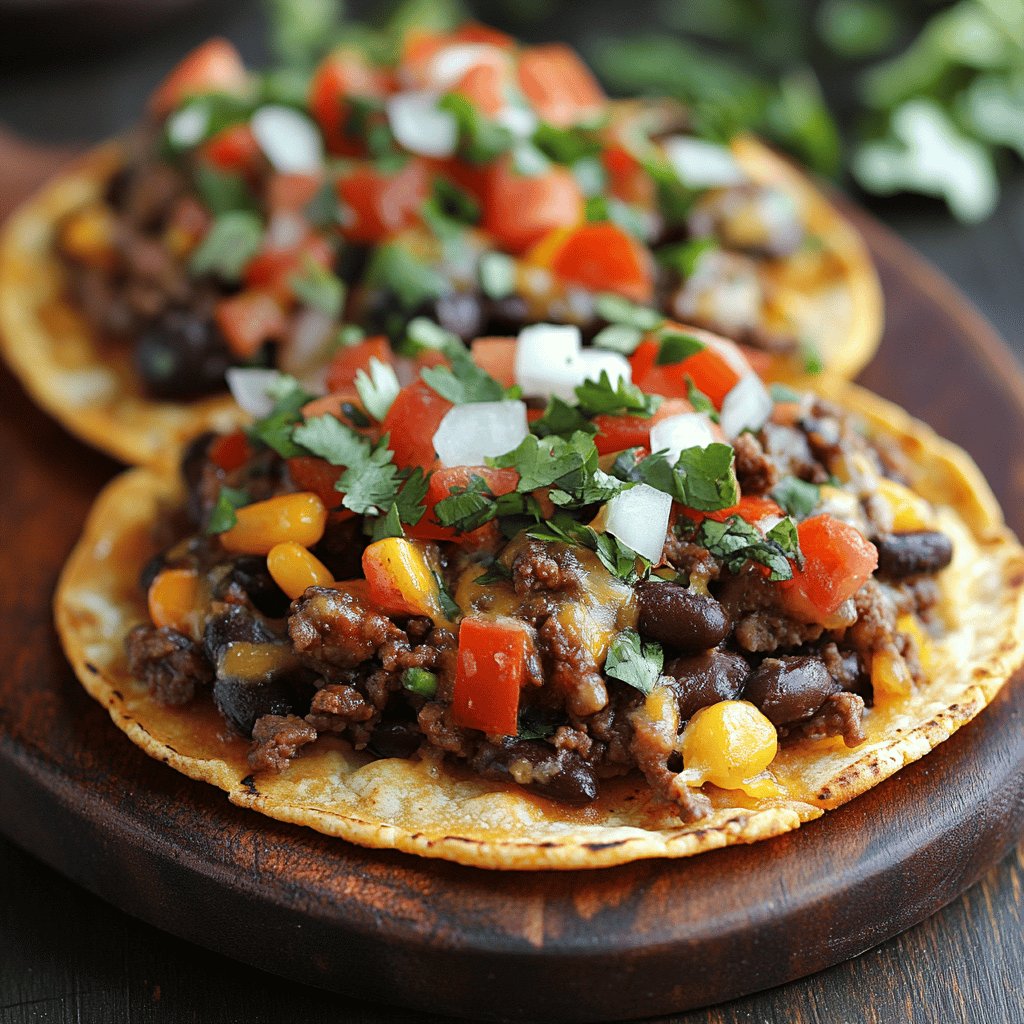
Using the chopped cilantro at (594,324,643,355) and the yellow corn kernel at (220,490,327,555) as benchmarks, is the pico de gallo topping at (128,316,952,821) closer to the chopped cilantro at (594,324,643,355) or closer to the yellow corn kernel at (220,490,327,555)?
the yellow corn kernel at (220,490,327,555)

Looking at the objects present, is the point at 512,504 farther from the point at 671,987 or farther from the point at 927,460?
the point at 927,460

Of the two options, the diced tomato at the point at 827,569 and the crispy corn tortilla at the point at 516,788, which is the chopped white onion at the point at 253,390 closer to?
the crispy corn tortilla at the point at 516,788

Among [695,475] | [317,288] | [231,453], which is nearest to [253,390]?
[231,453]

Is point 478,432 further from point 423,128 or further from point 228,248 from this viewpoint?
point 423,128

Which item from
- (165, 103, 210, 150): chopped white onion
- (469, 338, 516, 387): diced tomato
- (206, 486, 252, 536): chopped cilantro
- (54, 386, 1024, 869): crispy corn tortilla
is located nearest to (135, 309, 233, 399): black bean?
(165, 103, 210, 150): chopped white onion

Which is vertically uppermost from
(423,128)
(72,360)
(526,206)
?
(526,206)

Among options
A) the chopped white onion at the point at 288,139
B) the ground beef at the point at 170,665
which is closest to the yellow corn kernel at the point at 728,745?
the ground beef at the point at 170,665

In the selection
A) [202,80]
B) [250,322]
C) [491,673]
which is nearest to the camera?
[491,673]

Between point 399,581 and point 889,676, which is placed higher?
point 889,676
